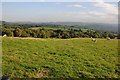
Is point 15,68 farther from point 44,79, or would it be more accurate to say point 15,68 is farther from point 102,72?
point 102,72

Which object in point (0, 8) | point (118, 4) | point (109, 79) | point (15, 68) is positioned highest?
point (118, 4)

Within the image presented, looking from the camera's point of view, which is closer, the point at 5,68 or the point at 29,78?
the point at 29,78

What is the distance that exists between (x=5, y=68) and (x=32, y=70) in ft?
4.29

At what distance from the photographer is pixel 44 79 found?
466 cm

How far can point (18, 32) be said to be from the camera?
4644cm

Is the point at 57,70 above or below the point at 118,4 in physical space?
below

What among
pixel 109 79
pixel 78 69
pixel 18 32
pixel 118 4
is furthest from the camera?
pixel 18 32

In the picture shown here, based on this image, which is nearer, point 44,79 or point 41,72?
point 44,79

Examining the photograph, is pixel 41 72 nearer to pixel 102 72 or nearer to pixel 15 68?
pixel 15 68

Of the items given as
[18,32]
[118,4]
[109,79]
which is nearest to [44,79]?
[109,79]

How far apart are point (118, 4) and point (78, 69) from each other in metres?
4.28

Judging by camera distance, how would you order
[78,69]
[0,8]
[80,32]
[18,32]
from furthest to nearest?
[80,32] → [18,32] → [78,69] → [0,8]

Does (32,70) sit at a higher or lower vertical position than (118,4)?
lower

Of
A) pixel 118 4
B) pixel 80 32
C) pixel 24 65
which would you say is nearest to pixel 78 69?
pixel 24 65
